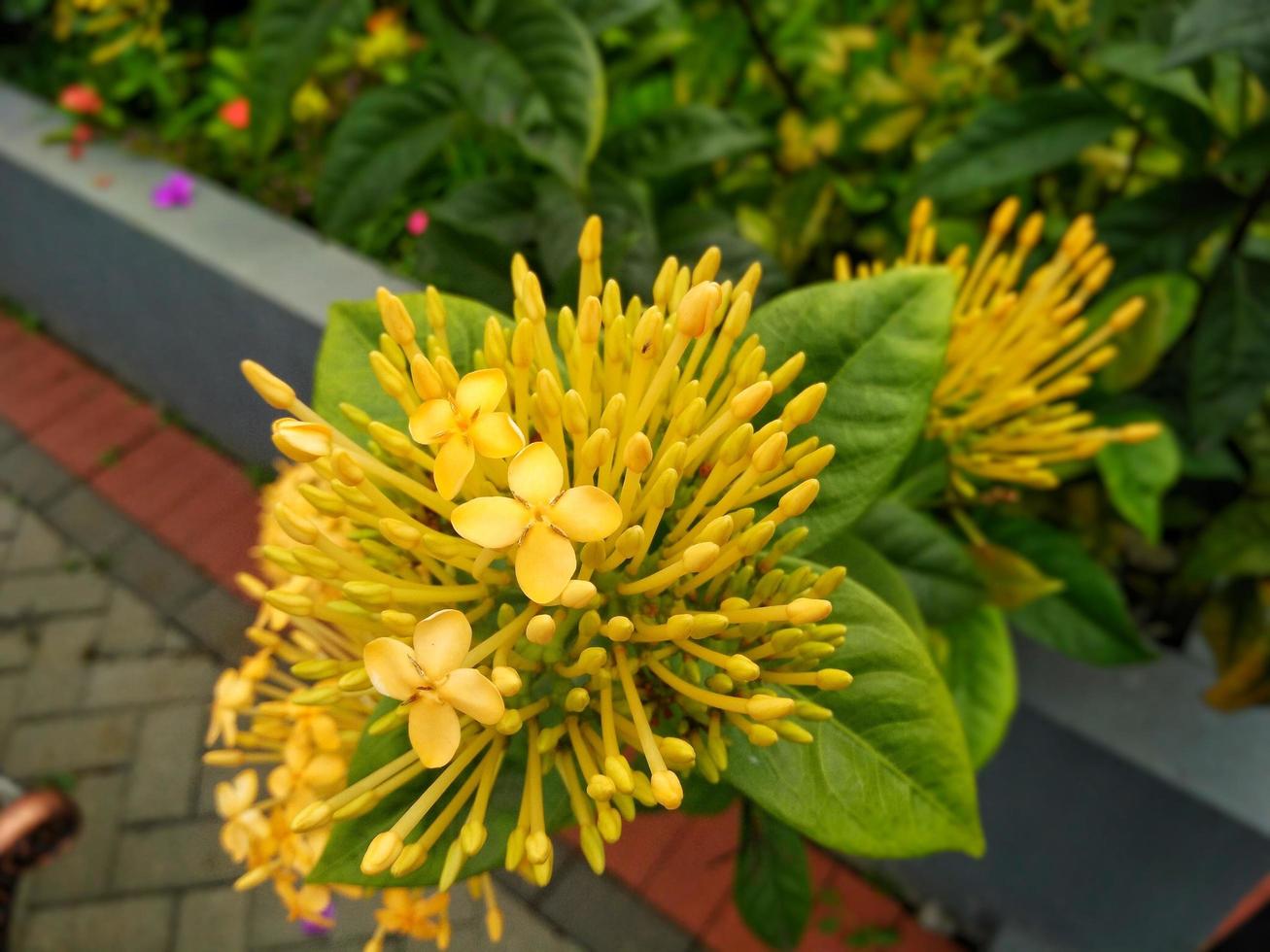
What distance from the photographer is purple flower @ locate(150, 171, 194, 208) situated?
1561 millimetres

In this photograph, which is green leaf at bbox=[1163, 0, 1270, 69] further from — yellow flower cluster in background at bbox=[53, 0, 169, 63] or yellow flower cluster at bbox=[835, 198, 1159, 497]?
yellow flower cluster in background at bbox=[53, 0, 169, 63]

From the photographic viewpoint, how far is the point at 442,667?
291 mm

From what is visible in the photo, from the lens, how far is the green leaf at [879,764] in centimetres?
43

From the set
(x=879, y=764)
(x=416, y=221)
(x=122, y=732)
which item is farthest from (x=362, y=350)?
(x=122, y=732)

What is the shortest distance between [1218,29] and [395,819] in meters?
0.73

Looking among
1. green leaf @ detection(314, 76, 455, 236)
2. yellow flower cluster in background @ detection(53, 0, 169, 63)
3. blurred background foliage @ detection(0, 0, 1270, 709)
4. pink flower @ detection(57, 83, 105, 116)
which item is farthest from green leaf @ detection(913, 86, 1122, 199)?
pink flower @ detection(57, 83, 105, 116)

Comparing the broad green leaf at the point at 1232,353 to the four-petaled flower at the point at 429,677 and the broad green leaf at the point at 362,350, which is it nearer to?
the broad green leaf at the point at 362,350

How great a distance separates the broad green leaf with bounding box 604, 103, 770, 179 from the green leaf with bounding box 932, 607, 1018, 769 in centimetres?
56

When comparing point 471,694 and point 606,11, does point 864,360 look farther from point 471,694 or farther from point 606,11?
point 606,11

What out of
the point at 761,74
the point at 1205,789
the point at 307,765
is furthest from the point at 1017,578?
the point at 761,74

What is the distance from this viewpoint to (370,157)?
3.23ft

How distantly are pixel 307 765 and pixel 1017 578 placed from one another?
565mm

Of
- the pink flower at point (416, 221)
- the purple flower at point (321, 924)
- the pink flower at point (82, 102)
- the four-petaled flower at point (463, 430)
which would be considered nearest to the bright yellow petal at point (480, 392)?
the four-petaled flower at point (463, 430)

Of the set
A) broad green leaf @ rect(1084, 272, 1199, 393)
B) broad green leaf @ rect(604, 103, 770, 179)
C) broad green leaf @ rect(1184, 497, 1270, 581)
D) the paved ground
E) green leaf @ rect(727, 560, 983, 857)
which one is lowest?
the paved ground
